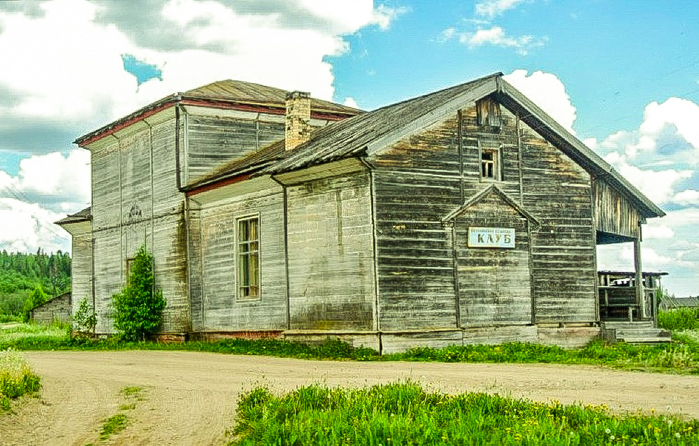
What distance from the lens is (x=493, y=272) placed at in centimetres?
2172

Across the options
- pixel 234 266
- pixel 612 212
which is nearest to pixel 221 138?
pixel 234 266

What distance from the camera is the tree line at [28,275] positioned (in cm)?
12488

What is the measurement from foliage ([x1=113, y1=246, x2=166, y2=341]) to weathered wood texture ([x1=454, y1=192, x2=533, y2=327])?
11166 mm

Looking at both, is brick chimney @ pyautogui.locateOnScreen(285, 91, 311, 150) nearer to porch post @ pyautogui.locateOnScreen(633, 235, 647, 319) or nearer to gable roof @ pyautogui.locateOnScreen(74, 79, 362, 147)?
gable roof @ pyautogui.locateOnScreen(74, 79, 362, 147)

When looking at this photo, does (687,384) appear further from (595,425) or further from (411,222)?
(411,222)

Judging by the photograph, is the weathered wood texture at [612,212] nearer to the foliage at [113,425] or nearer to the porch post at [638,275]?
the porch post at [638,275]

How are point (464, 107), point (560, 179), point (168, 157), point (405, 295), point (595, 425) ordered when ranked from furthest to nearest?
point (168, 157) < point (560, 179) < point (464, 107) < point (405, 295) < point (595, 425)

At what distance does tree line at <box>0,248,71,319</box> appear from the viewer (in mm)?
124875

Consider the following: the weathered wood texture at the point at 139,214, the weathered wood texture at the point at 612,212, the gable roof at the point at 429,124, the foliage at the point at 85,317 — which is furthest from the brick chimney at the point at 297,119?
the foliage at the point at 85,317

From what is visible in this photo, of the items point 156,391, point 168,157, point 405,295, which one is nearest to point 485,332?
point 405,295

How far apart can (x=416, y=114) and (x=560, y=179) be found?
4976 mm

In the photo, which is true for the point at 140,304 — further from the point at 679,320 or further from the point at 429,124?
the point at 679,320

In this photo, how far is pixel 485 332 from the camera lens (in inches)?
835

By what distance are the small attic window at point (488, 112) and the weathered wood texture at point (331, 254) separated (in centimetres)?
396
